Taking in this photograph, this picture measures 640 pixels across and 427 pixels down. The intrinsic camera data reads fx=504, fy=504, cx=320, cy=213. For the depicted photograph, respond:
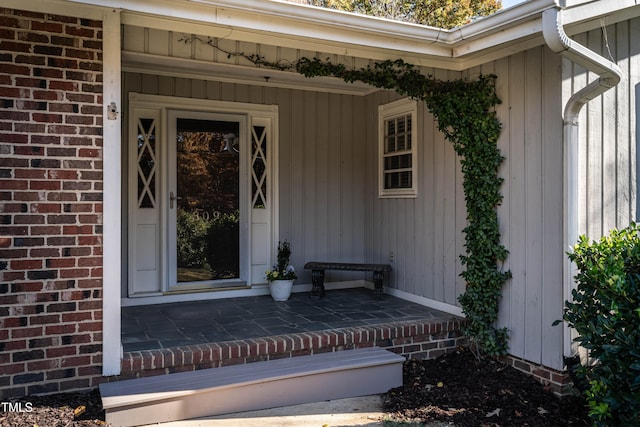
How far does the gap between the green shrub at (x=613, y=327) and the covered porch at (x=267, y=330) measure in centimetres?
147

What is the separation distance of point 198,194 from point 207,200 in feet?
0.38

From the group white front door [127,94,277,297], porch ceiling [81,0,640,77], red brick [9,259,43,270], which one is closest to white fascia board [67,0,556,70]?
porch ceiling [81,0,640,77]

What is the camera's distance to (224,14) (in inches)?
125

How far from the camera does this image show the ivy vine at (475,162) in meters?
4.01

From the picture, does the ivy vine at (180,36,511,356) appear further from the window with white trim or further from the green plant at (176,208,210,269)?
the green plant at (176,208,210,269)

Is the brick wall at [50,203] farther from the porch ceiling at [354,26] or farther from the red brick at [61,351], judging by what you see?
the porch ceiling at [354,26]

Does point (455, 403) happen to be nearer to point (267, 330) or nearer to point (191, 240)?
point (267, 330)

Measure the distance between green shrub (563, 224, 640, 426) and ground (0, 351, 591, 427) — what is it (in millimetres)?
489

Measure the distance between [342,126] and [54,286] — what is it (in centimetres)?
382

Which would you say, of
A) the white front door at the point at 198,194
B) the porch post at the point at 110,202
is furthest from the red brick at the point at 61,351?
the white front door at the point at 198,194

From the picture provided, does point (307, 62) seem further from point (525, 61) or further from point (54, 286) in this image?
point (54, 286)

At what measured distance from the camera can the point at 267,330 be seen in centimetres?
400

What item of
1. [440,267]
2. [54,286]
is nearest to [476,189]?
[440,267]

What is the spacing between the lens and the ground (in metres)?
2.91
